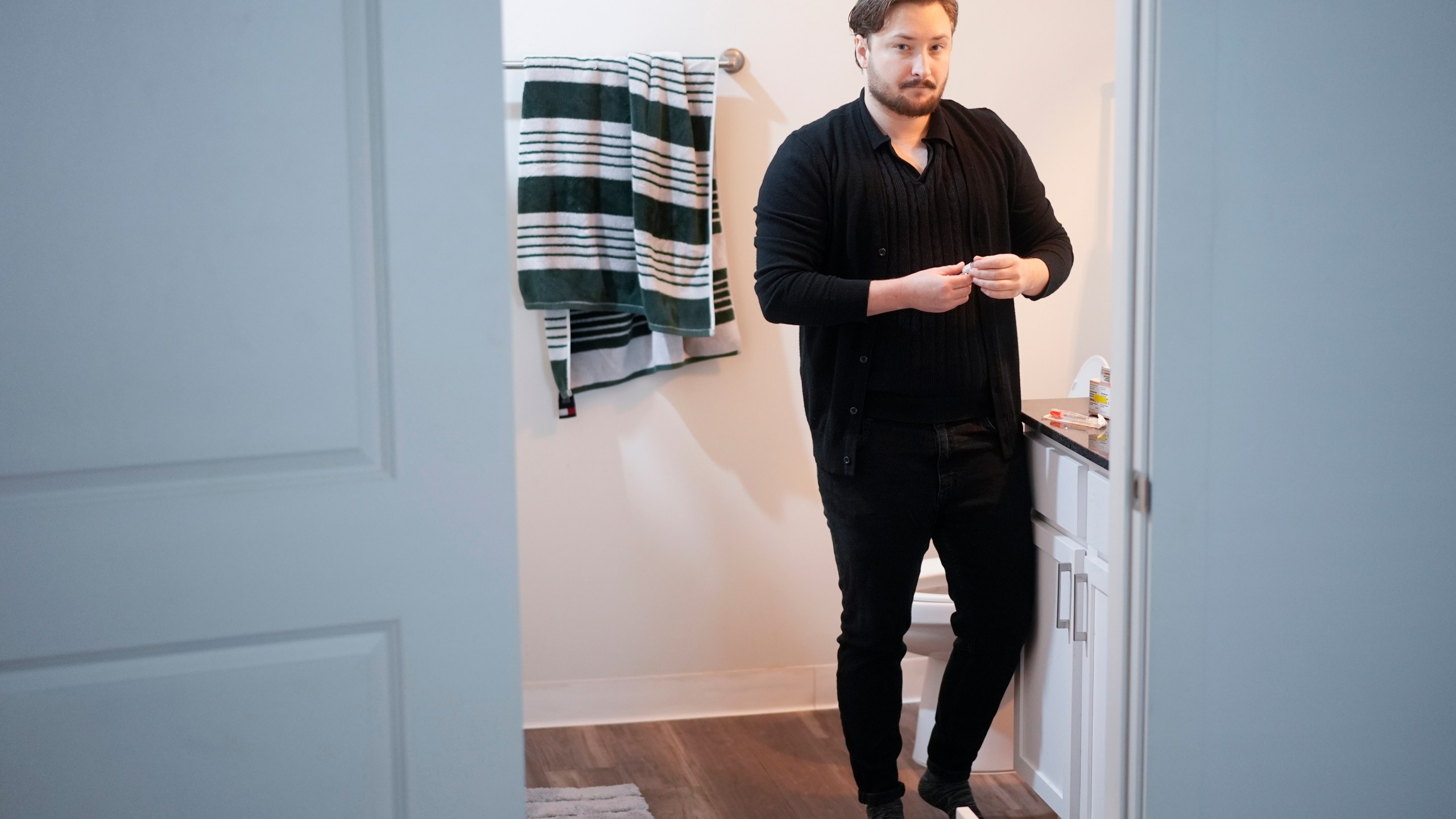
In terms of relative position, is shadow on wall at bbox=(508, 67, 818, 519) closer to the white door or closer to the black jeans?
the black jeans

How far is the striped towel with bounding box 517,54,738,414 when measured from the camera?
2641 millimetres

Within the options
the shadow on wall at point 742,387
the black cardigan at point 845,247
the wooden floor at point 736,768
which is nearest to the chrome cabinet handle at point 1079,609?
the black cardigan at point 845,247

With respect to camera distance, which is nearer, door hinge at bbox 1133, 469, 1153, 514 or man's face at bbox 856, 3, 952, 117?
door hinge at bbox 1133, 469, 1153, 514

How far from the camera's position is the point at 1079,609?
1.94 m

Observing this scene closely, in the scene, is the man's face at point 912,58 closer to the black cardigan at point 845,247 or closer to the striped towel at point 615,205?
the black cardigan at point 845,247

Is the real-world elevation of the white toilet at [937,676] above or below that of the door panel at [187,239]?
below

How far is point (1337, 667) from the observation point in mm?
1425

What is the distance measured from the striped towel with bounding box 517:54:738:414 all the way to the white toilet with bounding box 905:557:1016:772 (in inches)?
31.2

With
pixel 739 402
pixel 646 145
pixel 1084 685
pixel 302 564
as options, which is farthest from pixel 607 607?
pixel 302 564

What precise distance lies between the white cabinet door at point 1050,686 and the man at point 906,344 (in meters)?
0.04

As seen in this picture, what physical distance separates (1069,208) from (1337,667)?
176cm

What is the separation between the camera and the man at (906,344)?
2010 millimetres

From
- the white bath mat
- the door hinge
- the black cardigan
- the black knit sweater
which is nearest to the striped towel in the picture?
the black cardigan

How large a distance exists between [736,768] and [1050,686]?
85 centimetres
